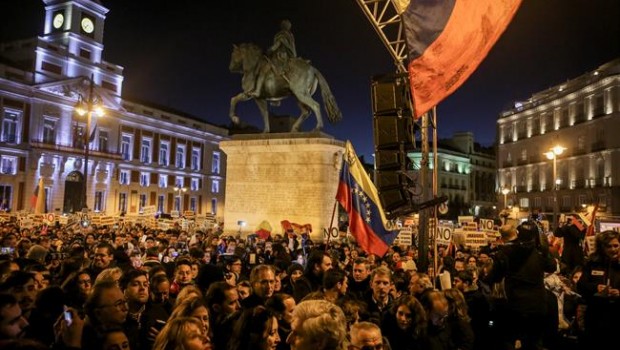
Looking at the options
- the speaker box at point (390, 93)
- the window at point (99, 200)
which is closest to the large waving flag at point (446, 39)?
the speaker box at point (390, 93)

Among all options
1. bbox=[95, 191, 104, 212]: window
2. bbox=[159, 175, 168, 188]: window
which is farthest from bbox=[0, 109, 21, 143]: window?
bbox=[159, 175, 168, 188]: window

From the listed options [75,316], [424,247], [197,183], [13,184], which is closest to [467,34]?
[424,247]

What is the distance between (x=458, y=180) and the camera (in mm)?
91750

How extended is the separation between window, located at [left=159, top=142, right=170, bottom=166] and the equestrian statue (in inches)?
2022

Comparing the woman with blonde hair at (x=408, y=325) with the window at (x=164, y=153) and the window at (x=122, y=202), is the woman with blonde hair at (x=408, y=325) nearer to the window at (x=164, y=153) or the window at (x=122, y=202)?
the window at (x=122, y=202)

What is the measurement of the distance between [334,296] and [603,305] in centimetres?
265

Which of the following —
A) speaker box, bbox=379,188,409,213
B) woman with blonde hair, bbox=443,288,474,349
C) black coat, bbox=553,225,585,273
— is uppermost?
speaker box, bbox=379,188,409,213

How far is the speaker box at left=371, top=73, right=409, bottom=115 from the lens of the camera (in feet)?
24.9

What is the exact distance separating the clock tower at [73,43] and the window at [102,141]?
204 inches

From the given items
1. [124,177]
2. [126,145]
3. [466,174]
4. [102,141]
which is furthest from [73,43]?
[466,174]

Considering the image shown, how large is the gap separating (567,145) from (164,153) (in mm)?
48712

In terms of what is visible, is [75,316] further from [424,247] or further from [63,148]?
[63,148]

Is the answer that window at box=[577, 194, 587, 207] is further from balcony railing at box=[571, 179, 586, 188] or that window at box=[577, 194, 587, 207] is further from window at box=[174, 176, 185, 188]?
window at box=[174, 176, 185, 188]

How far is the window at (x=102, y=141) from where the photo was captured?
59031mm
